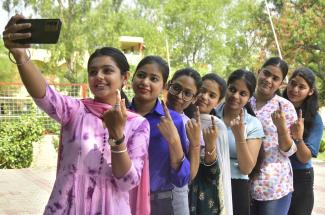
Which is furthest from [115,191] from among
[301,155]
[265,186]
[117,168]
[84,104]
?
[301,155]

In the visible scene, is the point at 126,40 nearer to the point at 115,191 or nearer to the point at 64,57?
the point at 64,57

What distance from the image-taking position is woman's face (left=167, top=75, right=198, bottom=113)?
231cm

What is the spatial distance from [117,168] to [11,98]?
935cm

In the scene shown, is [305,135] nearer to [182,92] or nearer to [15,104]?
[182,92]

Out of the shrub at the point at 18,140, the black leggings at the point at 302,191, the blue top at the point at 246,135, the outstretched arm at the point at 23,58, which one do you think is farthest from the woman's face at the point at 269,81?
the shrub at the point at 18,140

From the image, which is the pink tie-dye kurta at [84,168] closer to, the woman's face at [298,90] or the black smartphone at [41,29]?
the black smartphone at [41,29]

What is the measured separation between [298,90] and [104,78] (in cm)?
179

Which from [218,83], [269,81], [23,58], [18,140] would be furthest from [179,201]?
[18,140]

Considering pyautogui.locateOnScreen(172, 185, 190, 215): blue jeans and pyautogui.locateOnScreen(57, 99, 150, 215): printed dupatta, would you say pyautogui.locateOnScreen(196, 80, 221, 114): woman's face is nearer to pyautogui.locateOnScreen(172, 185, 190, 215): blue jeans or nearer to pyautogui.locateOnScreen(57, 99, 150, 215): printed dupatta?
pyautogui.locateOnScreen(172, 185, 190, 215): blue jeans

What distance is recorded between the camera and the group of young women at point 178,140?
1.61 m

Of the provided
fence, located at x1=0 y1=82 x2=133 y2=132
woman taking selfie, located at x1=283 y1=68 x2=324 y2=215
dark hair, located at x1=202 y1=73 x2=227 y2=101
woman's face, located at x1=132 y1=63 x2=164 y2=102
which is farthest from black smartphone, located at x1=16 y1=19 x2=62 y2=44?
fence, located at x1=0 y1=82 x2=133 y2=132

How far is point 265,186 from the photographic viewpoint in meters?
2.71

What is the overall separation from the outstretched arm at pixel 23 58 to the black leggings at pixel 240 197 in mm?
1409

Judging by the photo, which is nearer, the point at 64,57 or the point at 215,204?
the point at 215,204
